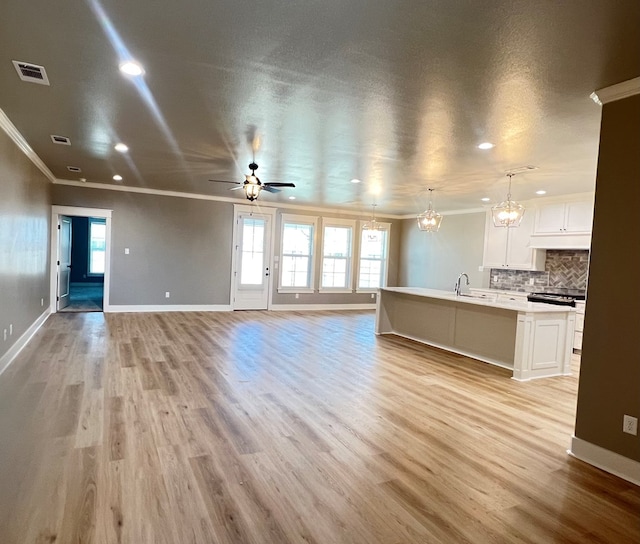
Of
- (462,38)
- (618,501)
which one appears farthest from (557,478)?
(462,38)

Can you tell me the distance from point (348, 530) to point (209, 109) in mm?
3190

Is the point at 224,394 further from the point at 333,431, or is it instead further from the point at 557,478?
the point at 557,478

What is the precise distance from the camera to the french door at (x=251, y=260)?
9383 mm

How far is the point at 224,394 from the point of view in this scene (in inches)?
152

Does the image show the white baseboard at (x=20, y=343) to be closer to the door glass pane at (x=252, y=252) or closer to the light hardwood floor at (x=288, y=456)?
the light hardwood floor at (x=288, y=456)

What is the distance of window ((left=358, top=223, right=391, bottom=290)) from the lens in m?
10.8

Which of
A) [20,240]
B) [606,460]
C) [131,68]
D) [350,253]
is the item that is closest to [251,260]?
[350,253]

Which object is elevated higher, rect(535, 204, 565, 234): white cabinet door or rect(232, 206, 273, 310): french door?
rect(535, 204, 565, 234): white cabinet door

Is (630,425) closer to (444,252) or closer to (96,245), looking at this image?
(444,252)

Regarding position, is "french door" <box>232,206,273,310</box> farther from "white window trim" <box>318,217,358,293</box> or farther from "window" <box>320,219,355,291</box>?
Result: "window" <box>320,219,355,291</box>

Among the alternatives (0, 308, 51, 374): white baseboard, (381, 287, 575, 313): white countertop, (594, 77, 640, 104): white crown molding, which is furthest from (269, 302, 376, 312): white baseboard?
(594, 77, 640, 104): white crown molding

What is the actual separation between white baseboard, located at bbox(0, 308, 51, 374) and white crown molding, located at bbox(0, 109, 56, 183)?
2304mm

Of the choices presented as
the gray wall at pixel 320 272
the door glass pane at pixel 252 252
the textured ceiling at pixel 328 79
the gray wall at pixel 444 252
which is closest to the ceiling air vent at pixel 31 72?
the textured ceiling at pixel 328 79

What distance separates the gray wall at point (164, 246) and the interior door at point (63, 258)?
565 mm
